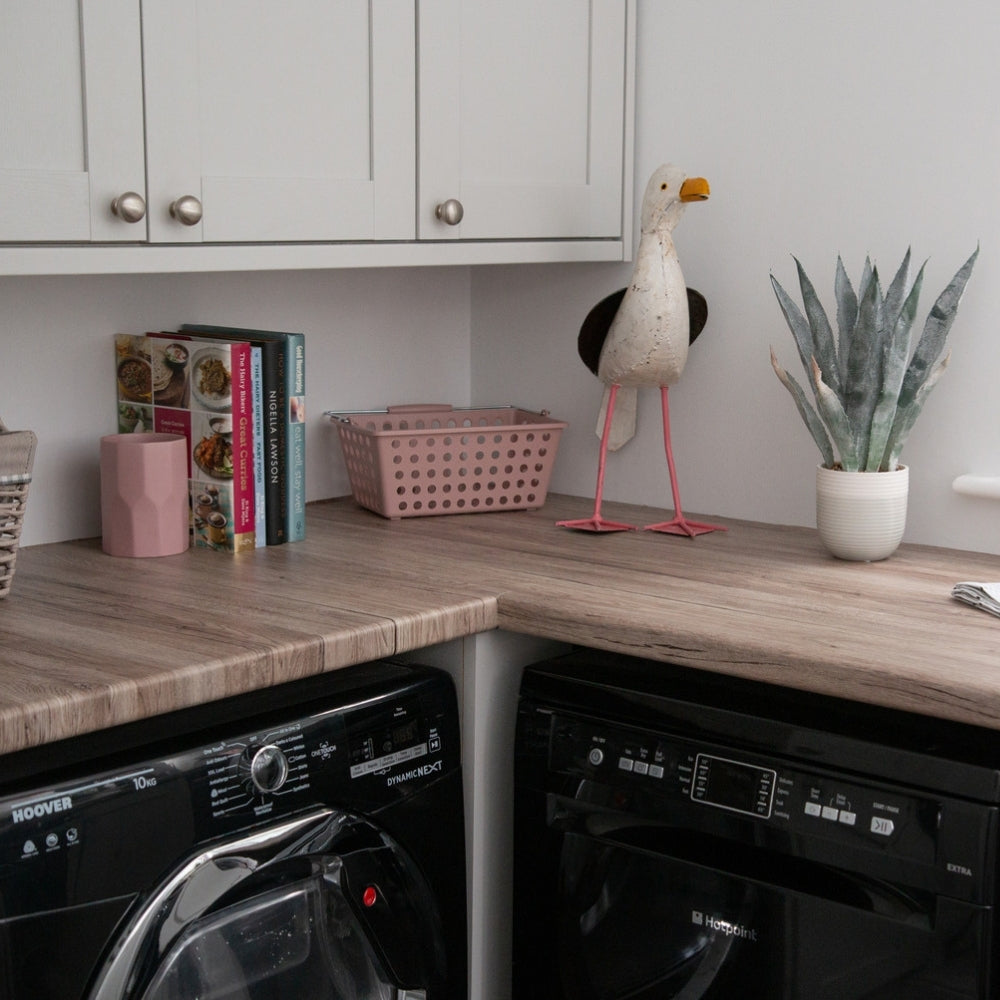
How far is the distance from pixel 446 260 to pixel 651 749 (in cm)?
76

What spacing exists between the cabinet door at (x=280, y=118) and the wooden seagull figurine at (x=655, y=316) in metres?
0.33

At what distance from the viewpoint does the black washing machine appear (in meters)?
1.13

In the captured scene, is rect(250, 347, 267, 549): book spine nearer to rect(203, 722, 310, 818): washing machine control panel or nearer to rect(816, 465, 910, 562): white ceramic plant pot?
rect(203, 722, 310, 818): washing machine control panel

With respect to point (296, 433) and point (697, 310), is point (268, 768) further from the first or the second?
point (697, 310)

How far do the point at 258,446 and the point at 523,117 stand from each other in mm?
599

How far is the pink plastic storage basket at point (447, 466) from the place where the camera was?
1.98 m

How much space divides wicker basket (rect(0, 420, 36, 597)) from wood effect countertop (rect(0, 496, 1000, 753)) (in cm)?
6

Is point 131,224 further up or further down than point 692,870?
further up

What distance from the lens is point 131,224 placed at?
151 cm

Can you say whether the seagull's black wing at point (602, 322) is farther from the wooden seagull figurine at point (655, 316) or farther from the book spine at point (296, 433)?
the book spine at point (296, 433)

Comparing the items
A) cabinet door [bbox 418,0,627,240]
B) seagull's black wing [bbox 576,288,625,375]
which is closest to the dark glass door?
seagull's black wing [bbox 576,288,625,375]

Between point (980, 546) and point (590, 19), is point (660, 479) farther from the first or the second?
point (590, 19)

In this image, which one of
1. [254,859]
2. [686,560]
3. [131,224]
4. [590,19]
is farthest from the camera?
[590,19]

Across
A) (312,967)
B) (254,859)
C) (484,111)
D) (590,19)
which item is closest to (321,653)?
(254,859)
